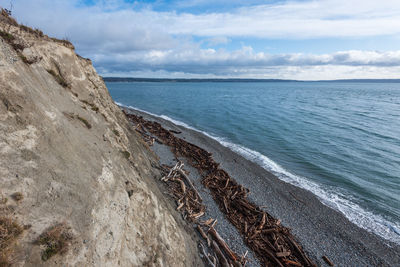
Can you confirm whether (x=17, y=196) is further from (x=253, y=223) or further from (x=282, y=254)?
(x=253, y=223)

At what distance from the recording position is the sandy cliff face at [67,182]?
470cm

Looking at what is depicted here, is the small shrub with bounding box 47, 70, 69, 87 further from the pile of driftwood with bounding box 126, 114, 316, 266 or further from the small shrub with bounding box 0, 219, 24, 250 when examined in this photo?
the pile of driftwood with bounding box 126, 114, 316, 266

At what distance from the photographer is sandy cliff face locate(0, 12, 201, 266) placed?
15.4ft

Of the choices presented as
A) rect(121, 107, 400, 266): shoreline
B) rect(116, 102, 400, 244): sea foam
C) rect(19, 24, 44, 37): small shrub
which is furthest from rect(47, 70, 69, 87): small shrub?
rect(116, 102, 400, 244): sea foam

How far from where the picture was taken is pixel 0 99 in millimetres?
5504

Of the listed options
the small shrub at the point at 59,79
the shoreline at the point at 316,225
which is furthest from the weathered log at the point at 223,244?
the small shrub at the point at 59,79

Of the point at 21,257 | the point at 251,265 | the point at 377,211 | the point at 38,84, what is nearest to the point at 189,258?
the point at 251,265

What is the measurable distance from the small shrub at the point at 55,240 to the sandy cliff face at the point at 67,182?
6 cm

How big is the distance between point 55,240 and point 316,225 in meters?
14.8

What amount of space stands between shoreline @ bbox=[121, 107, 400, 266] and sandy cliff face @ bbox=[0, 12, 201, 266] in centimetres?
767

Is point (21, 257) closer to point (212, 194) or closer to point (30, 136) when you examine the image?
point (30, 136)

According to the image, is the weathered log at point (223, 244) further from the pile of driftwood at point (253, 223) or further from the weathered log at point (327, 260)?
the weathered log at point (327, 260)

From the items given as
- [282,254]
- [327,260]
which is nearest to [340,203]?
[327,260]

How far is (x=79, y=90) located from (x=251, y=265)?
12.7 metres
